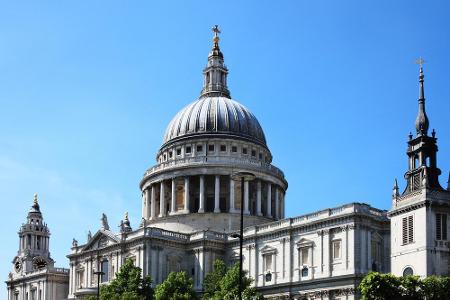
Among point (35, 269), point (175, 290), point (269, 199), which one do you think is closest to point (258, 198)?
point (269, 199)

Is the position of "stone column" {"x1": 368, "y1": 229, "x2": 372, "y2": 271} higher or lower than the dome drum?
lower

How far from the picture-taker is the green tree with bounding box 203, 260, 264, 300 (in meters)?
104

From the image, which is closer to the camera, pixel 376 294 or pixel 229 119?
pixel 376 294

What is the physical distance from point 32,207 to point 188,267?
60.9 meters

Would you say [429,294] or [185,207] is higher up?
[185,207]

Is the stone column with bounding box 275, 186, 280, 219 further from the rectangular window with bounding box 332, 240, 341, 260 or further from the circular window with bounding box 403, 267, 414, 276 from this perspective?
the circular window with bounding box 403, 267, 414, 276

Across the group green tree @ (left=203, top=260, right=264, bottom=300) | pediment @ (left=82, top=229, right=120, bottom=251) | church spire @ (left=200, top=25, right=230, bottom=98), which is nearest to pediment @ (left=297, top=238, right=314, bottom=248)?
green tree @ (left=203, top=260, right=264, bottom=300)

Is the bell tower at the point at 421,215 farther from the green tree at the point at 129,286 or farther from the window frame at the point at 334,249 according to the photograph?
the green tree at the point at 129,286

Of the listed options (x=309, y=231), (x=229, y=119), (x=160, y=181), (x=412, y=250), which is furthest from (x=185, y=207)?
(x=412, y=250)

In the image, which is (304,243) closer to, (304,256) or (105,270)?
(304,256)

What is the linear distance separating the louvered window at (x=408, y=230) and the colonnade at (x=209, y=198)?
42128mm

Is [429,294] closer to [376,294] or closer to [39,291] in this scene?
[376,294]

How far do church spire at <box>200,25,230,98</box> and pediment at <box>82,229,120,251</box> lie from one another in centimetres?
3143

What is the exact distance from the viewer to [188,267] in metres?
130
